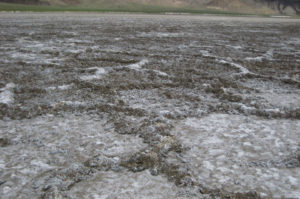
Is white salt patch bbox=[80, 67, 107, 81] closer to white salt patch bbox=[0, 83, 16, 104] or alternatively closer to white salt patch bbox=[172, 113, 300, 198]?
white salt patch bbox=[0, 83, 16, 104]

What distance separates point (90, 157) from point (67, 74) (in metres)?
3.31

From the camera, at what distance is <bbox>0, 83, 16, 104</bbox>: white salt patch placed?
13.4ft

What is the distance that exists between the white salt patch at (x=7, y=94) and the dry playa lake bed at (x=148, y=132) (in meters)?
0.02

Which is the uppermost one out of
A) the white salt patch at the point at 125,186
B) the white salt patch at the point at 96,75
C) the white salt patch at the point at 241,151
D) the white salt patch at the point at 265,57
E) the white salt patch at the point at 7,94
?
the white salt patch at the point at 265,57

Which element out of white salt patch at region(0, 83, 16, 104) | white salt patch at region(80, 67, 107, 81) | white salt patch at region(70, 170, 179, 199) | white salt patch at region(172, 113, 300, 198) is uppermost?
white salt patch at region(80, 67, 107, 81)

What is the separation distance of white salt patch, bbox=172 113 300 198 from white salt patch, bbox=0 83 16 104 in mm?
2522

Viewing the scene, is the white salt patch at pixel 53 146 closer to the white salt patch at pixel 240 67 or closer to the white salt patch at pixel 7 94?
the white salt patch at pixel 7 94

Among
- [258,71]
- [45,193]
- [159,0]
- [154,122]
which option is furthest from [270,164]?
[159,0]

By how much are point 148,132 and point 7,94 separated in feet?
8.19

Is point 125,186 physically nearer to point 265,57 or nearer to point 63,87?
point 63,87

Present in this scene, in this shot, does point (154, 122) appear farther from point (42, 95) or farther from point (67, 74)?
point (67, 74)

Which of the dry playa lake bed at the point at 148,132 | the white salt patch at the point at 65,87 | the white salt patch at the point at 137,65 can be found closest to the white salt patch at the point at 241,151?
the dry playa lake bed at the point at 148,132

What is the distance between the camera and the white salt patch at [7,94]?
408 centimetres

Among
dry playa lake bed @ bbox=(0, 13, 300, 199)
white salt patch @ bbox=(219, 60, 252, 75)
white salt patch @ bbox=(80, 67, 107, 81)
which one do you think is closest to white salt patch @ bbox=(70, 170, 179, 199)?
dry playa lake bed @ bbox=(0, 13, 300, 199)
